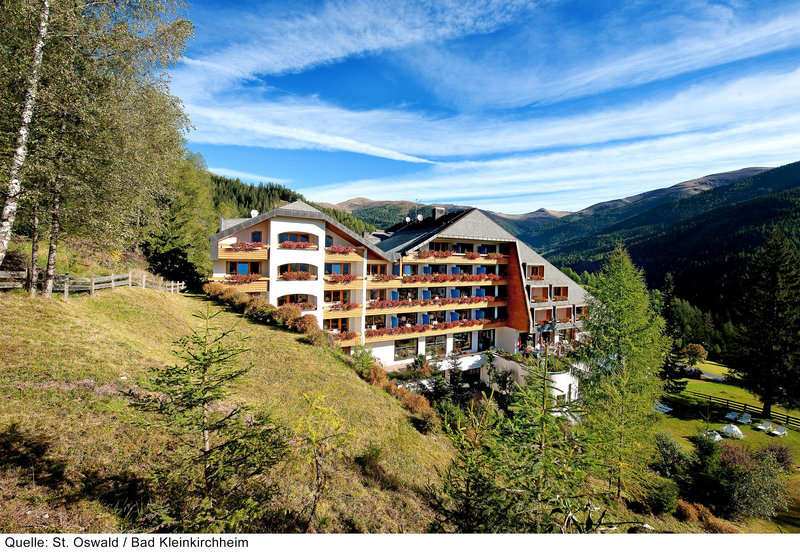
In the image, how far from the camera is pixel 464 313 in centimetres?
3416

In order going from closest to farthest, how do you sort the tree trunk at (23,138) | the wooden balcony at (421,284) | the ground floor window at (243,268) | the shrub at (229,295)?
the tree trunk at (23,138), the shrub at (229,295), the ground floor window at (243,268), the wooden balcony at (421,284)

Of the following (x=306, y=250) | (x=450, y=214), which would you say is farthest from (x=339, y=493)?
(x=450, y=214)

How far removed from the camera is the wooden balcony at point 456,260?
99.4 ft

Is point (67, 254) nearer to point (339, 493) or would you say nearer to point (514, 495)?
point (339, 493)

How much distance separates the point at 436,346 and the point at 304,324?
14215 mm

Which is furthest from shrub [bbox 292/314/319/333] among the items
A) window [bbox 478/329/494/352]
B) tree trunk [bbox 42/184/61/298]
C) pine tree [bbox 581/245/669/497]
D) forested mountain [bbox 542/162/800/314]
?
forested mountain [bbox 542/162/800/314]

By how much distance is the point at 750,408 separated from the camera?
120 ft

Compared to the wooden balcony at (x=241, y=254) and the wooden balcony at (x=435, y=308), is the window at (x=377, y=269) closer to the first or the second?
the wooden balcony at (x=435, y=308)

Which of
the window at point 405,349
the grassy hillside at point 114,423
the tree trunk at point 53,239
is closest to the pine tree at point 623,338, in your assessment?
the window at point 405,349

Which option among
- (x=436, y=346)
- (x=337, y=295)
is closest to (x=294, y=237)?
(x=337, y=295)

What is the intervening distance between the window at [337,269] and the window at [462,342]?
13.1 m

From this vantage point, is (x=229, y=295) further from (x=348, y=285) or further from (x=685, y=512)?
(x=685, y=512)

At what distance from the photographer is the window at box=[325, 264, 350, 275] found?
28.0 metres
